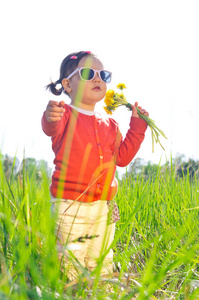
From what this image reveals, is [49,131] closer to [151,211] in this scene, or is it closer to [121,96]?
[121,96]

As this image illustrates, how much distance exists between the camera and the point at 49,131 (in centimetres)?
157

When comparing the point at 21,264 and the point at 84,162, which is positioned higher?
the point at 84,162

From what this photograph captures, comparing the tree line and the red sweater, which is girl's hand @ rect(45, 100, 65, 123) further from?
the tree line

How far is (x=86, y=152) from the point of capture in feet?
5.34

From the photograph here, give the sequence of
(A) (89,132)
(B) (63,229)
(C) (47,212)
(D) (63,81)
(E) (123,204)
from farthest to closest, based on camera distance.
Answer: (E) (123,204)
(D) (63,81)
(A) (89,132)
(B) (63,229)
(C) (47,212)

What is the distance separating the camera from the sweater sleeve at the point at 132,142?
1.77m

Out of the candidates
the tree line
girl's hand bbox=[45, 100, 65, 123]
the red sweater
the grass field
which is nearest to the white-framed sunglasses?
the red sweater

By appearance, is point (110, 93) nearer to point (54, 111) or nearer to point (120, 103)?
point (120, 103)

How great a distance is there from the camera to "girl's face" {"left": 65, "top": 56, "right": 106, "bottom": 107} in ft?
5.64

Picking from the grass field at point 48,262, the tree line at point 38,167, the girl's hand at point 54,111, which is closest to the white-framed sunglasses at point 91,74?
the girl's hand at point 54,111

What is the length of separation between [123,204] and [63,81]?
78 cm

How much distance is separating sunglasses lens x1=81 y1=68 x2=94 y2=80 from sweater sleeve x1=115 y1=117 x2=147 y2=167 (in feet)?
1.01

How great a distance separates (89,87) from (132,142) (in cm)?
36

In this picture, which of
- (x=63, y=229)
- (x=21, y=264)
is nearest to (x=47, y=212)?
(x=21, y=264)
